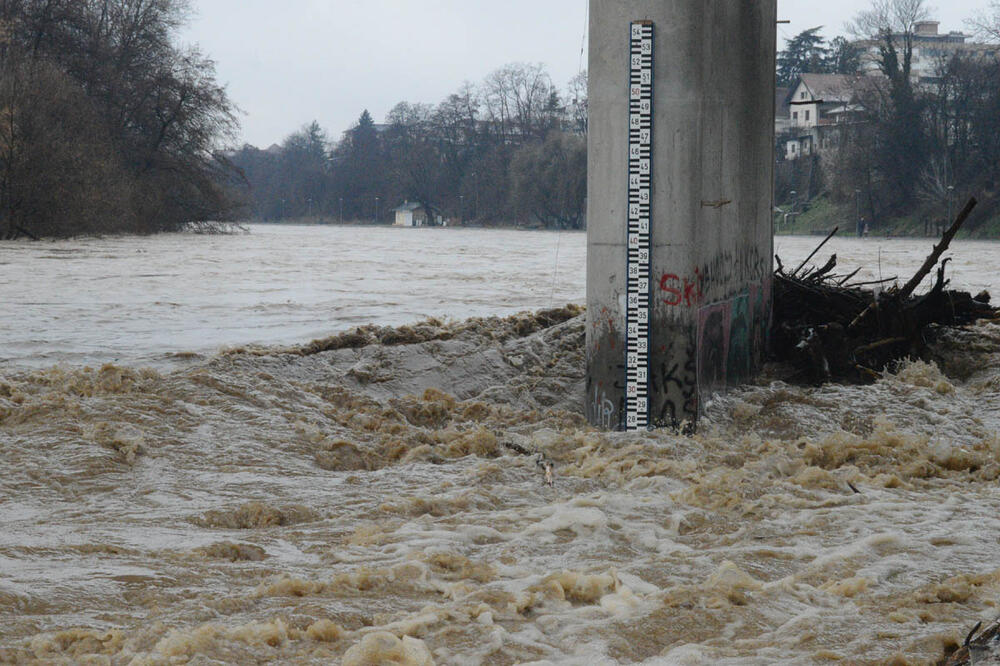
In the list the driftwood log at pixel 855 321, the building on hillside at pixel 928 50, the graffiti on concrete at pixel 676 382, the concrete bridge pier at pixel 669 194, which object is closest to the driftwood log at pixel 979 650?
the graffiti on concrete at pixel 676 382

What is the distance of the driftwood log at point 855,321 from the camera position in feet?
37.4

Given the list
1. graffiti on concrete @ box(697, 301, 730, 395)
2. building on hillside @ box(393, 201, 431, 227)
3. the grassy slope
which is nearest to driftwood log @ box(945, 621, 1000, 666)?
graffiti on concrete @ box(697, 301, 730, 395)

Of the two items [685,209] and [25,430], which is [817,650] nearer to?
[685,209]

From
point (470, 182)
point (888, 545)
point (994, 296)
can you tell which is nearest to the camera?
point (888, 545)

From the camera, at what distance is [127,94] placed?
58500 mm

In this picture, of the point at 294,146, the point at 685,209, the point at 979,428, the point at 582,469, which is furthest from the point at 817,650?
the point at 294,146

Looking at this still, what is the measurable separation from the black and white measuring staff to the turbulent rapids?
0.71m

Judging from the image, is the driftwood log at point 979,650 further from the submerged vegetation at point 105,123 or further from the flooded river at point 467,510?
the submerged vegetation at point 105,123

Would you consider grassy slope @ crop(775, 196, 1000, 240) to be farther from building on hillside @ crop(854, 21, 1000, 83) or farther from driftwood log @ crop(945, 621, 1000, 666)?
driftwood log @ crop(945, 621, 1000, 666)

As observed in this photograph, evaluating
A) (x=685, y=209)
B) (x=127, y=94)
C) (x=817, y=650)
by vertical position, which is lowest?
(x=817, y=650)

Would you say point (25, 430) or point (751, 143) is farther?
point (751, 143)

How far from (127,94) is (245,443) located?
178 feet

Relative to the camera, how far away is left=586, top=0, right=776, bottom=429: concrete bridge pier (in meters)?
8.77

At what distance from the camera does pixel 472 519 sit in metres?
6.62
